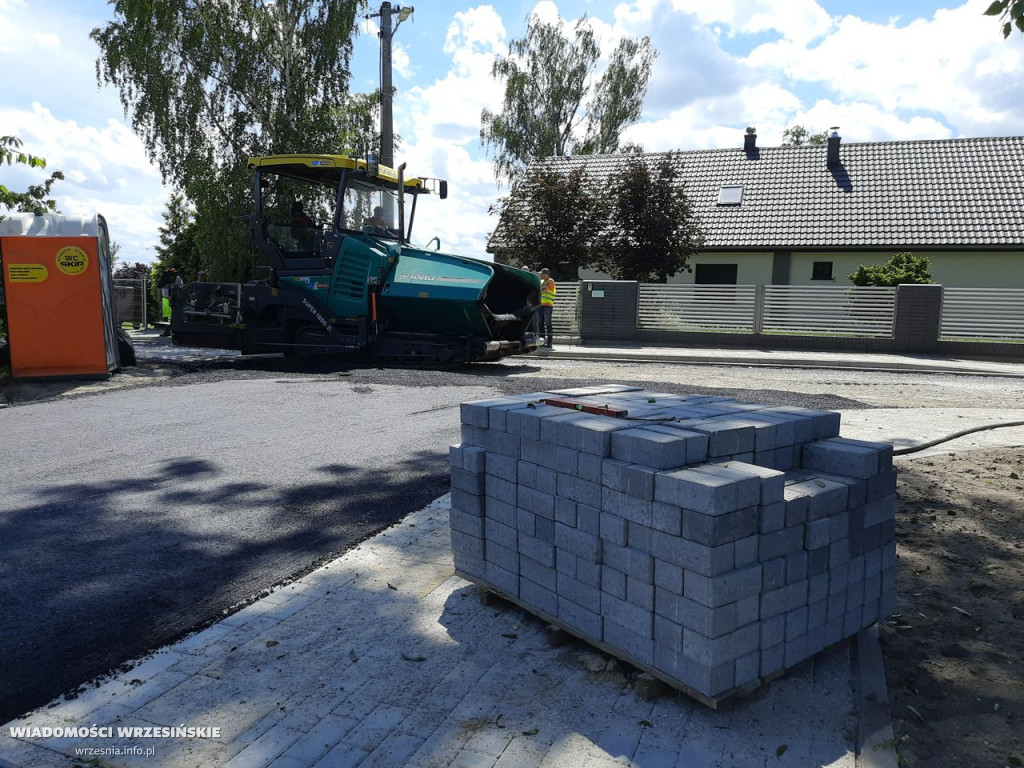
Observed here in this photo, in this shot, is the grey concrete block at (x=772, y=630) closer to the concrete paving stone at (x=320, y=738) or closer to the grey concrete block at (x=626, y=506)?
the grey concrete block at (x=626, y=506)

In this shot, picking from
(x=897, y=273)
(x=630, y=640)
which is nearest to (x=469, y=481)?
(x=630, y=640)

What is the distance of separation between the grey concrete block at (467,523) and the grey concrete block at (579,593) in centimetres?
58

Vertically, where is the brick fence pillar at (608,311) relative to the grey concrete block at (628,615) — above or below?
above

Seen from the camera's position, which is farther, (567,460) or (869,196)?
(869,196)

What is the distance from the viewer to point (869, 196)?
25.2 m

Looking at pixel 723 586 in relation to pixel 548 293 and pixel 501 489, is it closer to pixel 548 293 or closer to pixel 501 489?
pixel 501 489

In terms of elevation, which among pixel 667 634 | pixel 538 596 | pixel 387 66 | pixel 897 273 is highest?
pixel 387 66

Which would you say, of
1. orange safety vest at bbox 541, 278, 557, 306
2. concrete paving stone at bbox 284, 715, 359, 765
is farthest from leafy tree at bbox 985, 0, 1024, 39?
orange safety vest at bbox 541, 278, 557, 306

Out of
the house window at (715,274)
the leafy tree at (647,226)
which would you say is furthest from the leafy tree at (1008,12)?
the house window at (715,274)

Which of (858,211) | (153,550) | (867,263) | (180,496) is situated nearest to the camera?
(153,550)

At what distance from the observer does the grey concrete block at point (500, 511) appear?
358 cm

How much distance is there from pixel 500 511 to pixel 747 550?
1.24 meters

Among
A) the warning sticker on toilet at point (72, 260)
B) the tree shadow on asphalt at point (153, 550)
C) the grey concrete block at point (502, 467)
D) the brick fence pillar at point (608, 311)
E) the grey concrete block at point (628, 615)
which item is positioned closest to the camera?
the grey concrete block at point (628, 615)

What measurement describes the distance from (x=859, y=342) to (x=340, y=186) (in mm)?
12130
